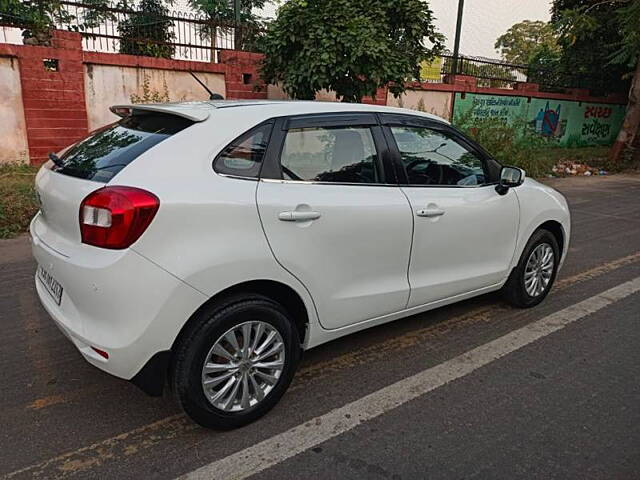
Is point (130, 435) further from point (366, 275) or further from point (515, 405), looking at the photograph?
point (515, 405)

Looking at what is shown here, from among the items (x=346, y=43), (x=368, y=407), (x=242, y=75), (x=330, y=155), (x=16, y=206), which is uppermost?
(x=346, y=43)

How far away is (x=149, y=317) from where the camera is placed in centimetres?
229

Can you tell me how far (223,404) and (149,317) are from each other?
2.03 ft

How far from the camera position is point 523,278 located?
414 cm

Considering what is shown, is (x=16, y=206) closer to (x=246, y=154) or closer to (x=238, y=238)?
(x=246, y=154)

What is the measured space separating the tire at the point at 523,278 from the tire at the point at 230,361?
2107 millimetres

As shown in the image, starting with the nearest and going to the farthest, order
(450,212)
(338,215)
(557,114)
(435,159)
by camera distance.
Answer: (338,215)
(450,212)
(435,159)
(557,114)

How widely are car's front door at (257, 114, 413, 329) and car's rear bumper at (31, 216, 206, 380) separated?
0.56 meters

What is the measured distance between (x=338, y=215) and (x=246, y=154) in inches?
23.1

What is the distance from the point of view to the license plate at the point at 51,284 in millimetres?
2586

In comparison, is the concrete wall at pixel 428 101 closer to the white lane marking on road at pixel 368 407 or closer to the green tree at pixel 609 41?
the green tree at pixel 609 41

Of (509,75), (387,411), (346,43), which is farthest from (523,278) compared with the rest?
(509,75)

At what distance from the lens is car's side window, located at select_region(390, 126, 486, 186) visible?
332cm

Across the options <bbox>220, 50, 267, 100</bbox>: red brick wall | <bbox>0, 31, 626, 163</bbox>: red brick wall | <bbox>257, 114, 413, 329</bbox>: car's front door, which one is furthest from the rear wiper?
<bbox>220, 50, 267, 100</bbox>: red brick wall
